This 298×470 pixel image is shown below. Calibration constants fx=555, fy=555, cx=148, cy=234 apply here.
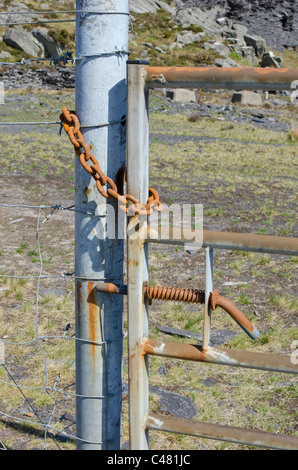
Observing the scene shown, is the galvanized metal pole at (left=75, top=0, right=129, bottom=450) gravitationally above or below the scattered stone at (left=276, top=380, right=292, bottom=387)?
above

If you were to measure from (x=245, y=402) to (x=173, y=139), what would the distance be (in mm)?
10473

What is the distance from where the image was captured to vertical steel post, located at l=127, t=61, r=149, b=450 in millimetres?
1612

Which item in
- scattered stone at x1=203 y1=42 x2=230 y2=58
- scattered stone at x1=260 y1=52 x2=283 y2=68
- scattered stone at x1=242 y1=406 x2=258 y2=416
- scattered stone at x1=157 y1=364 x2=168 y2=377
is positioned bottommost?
scattered stone at x1=242 y1=406 x2=258 y2=416

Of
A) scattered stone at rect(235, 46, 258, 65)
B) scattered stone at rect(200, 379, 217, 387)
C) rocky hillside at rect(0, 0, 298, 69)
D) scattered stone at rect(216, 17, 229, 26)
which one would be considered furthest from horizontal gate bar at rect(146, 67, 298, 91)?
scattered stone at rect(216, 17, 229, 26)

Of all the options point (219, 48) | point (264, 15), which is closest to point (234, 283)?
point (219, 48)

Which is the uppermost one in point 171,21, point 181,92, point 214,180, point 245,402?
point 171,21

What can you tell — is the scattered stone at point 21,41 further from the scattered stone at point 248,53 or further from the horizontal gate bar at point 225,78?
the horizontal gate bar at point 225,78

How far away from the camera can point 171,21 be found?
151ft

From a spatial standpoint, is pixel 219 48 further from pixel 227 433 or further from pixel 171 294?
A: pixel 227 433

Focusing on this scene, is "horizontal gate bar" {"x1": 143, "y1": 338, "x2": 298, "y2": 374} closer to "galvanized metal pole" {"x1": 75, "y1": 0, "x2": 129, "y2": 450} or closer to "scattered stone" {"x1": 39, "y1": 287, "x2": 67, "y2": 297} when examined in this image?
"galvanized metal pole" {"x1": 75, "y1": 0, "x2": 129, "y2": 450}

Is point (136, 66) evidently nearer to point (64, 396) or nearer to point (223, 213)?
point (64, 396)

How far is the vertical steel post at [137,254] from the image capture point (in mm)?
1612

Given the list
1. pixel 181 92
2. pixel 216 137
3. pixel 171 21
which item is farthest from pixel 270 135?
pixel 171 21

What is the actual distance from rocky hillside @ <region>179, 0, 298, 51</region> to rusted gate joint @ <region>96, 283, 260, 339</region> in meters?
Result: 53.4
